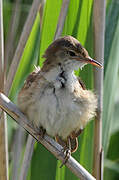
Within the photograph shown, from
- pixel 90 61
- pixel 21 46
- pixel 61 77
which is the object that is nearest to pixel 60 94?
pixel 61 77

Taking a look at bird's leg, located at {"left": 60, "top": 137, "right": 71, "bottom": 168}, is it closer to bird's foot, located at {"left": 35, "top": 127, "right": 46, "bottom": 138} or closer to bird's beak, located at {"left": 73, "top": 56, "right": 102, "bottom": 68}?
bird's foot, located at {"left": 35, "top": 127, "right": 46, "bottom": 138}

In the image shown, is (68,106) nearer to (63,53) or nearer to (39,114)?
(39,114)

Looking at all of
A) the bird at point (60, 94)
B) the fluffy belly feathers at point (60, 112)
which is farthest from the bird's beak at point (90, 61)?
the fluffy belly feathers at point (60, 112)

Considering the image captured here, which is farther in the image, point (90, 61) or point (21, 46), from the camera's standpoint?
point (21, 46)

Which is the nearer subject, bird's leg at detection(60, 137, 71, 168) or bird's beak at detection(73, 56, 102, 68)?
bird's leg at detection(60, 137, 71, 168)

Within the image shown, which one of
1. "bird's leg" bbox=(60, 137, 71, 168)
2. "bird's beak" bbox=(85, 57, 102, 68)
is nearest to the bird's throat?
"bird's beak" bbox=(85, 57, 102, 68)

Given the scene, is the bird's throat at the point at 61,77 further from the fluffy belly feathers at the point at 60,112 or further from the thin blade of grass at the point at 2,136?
the thin blade of grass at the point at 2,136

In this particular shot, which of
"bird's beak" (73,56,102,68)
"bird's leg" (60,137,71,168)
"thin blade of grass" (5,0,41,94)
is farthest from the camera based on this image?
"thin blade of grass" (5,0,41,94)

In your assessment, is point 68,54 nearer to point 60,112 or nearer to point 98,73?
point 98,73
